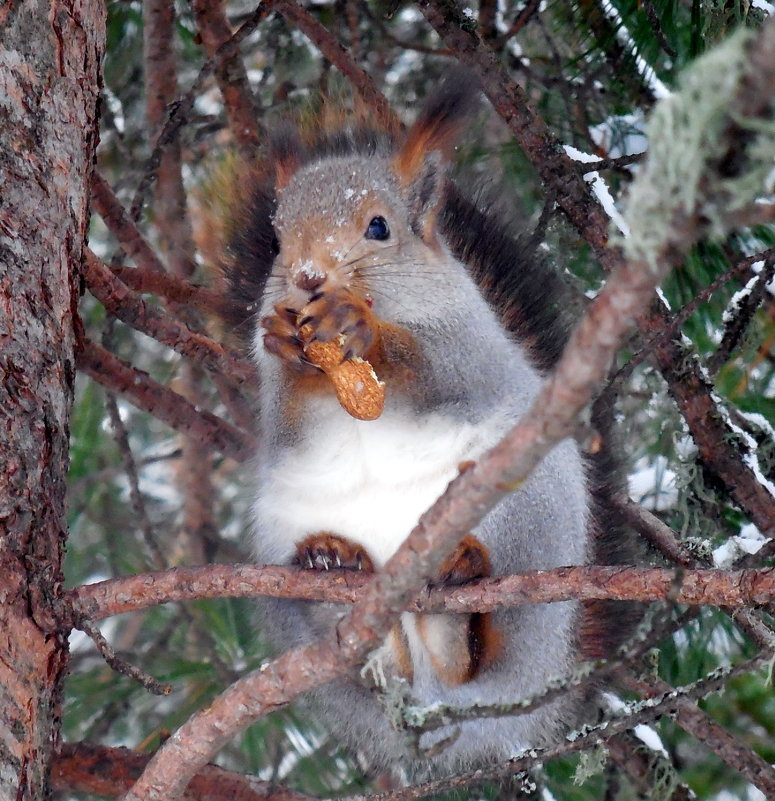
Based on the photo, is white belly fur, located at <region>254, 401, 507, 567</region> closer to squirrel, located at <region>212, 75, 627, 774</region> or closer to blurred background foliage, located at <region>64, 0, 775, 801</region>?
squirrel, located at <region>212, 75, 627, 774</region>

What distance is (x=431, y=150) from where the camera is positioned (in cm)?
160

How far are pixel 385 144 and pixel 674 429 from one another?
27.9 inches

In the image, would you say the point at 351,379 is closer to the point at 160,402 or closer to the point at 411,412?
the point at 411,412

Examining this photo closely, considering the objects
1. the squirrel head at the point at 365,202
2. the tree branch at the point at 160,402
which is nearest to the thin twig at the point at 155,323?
the tree branch at the point at 160,402

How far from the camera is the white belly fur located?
52.8 inches

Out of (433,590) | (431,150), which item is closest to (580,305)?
(431,150)

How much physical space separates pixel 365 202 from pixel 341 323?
0.29m

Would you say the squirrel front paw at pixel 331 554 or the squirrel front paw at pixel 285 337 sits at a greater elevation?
the squirrel front paw at pixel 285 337

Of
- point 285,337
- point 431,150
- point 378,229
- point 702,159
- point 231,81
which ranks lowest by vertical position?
point 702,159

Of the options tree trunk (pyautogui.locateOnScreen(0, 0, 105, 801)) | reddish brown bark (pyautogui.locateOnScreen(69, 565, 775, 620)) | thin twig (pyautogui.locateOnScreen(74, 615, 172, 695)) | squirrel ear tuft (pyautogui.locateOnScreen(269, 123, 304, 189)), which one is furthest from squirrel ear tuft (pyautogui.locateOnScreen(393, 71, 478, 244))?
thin twig (pyautogui.locateOnScreen(74, 615, 172, 695))

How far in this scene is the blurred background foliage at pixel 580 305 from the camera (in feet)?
5.93

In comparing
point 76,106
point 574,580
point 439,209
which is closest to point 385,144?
point 439,209

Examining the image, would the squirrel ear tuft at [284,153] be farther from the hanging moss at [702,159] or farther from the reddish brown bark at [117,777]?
the hanging moss at [702,159]

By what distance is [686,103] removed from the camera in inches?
22.1
